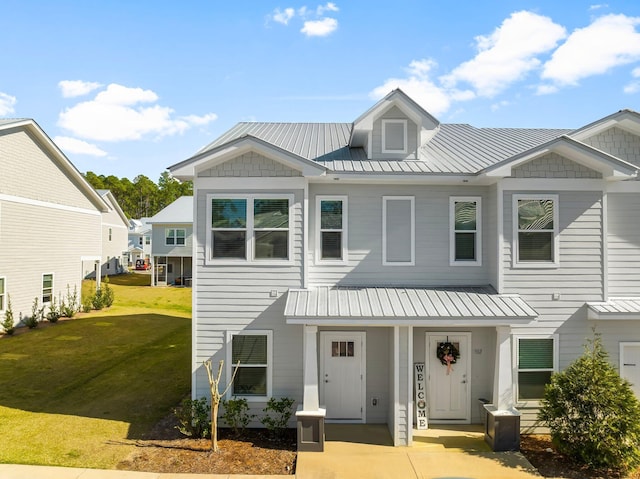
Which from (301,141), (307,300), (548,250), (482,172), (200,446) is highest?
(301,141)

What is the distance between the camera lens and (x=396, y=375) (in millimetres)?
8984

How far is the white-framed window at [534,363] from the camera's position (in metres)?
9.74

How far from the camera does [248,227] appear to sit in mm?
9930

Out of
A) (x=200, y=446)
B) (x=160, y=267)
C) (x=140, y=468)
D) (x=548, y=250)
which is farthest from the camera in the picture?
(x=160, y=267)

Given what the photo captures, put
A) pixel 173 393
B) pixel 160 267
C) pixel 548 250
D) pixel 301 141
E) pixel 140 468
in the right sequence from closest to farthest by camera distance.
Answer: pixel 140 468, pixel 548 250, pixel 173 393, pixel 301 141, pixel 160 267

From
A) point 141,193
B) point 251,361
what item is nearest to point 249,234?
point 251,361

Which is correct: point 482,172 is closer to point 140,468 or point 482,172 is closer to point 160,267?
point 140,468

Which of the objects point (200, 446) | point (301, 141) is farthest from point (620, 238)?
point (200, 446)

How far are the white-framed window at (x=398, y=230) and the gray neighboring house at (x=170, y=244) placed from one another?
26.9m

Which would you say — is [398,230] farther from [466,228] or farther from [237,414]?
[237,414]

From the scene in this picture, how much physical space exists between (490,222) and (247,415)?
7.71 m

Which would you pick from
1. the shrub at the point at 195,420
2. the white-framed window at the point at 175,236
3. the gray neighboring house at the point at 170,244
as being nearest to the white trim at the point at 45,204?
Answer: the gray neighboring house at the point at 170,244

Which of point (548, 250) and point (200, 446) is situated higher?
point (548, 250)

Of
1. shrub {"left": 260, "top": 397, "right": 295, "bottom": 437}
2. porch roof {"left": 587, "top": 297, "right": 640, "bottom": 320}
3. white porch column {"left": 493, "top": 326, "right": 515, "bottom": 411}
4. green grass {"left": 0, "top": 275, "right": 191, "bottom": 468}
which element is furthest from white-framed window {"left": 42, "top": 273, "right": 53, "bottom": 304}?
porch roof {"left": 587, "top": 297, "right": 640, "bottom": 320}
